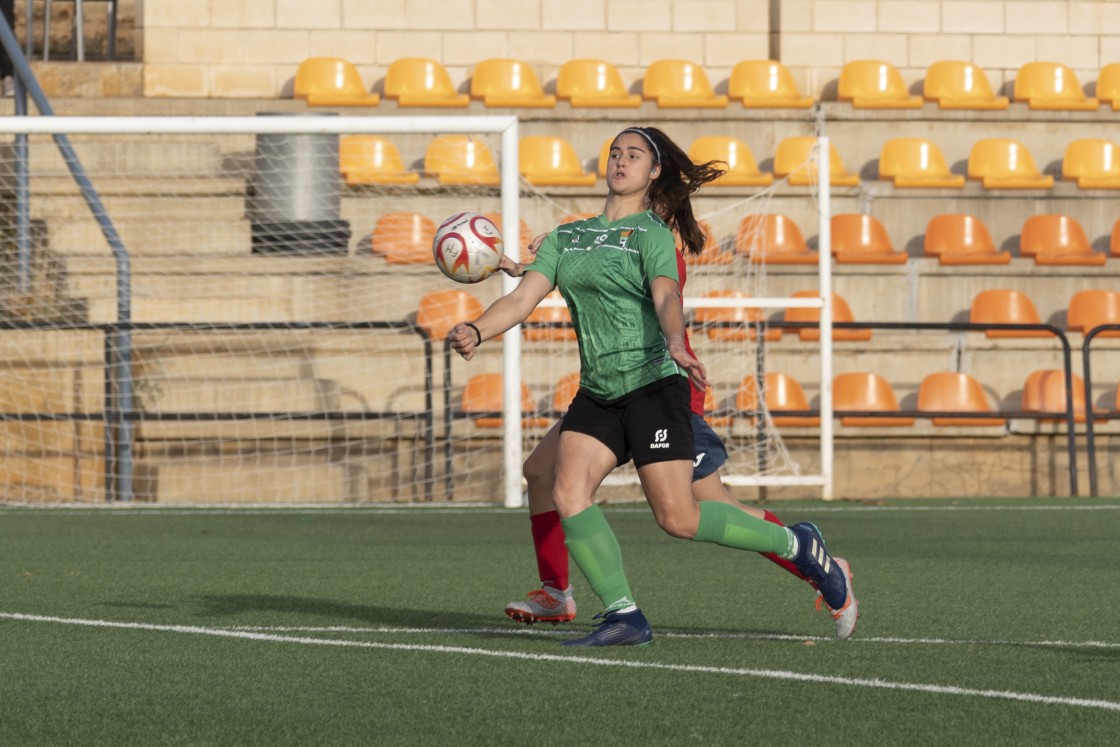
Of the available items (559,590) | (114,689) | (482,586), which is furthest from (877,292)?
(114,689)

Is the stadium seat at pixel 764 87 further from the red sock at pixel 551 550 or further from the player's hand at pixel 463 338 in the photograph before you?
the player's hand at pixel 463 338

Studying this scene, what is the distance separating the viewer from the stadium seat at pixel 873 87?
1788cm

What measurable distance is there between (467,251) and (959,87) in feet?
44.4

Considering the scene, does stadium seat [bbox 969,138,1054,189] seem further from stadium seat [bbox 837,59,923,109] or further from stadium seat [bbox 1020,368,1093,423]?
stadium seat [bbox 1020,368,1093,423]

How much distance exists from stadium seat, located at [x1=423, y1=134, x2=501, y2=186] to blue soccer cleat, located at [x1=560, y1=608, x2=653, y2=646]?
976 centimetres

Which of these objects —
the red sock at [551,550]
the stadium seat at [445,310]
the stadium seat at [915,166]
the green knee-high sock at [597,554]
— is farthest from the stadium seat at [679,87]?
the green knee-high sock at [597,554]

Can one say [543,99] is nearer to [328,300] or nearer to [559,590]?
[328,300]

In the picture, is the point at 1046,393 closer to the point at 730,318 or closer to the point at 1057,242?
the point at 1057,242

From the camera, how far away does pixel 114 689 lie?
480 centimetres

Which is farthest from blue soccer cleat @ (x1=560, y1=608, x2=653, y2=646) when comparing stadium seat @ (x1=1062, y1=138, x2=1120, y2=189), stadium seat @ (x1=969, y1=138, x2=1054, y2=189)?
stadium seat @ (x1=1062, y1=138, x2=1120, y2=189)

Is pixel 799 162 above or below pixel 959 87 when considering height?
below

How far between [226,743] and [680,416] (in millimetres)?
1987

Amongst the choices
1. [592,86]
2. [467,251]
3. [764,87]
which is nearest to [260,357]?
[592,86]

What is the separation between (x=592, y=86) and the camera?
58.6ft
